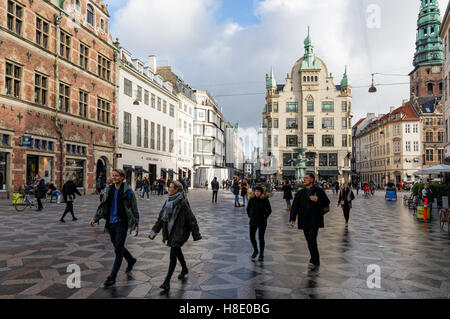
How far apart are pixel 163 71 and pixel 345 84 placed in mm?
35271

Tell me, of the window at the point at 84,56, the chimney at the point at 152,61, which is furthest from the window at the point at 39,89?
the chimney at the point at 152,61

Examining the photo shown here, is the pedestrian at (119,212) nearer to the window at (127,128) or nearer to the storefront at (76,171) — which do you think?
the storefront at (76,171)

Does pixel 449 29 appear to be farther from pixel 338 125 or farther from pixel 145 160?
pixel 338 125

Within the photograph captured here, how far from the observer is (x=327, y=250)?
28.2 feet

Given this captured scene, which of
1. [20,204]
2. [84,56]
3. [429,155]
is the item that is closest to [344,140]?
[429,155]

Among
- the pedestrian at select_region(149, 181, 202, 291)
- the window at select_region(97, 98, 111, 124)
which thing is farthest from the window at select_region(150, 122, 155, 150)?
the pedestrian at select_region(149, 181, 202, 291)

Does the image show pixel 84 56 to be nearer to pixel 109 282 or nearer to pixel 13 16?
pixel 13 16

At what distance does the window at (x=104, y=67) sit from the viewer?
106 feet

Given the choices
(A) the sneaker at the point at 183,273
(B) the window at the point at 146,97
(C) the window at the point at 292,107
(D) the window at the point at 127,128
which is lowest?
(A) the sneaker at the point at 183,273

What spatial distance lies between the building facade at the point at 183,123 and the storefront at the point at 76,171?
21836 millimetres

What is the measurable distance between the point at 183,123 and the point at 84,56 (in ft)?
87.0

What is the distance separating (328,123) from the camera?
66312mm

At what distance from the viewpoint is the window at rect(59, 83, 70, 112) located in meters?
26.8

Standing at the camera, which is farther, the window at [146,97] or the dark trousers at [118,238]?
the window at [146,97]
